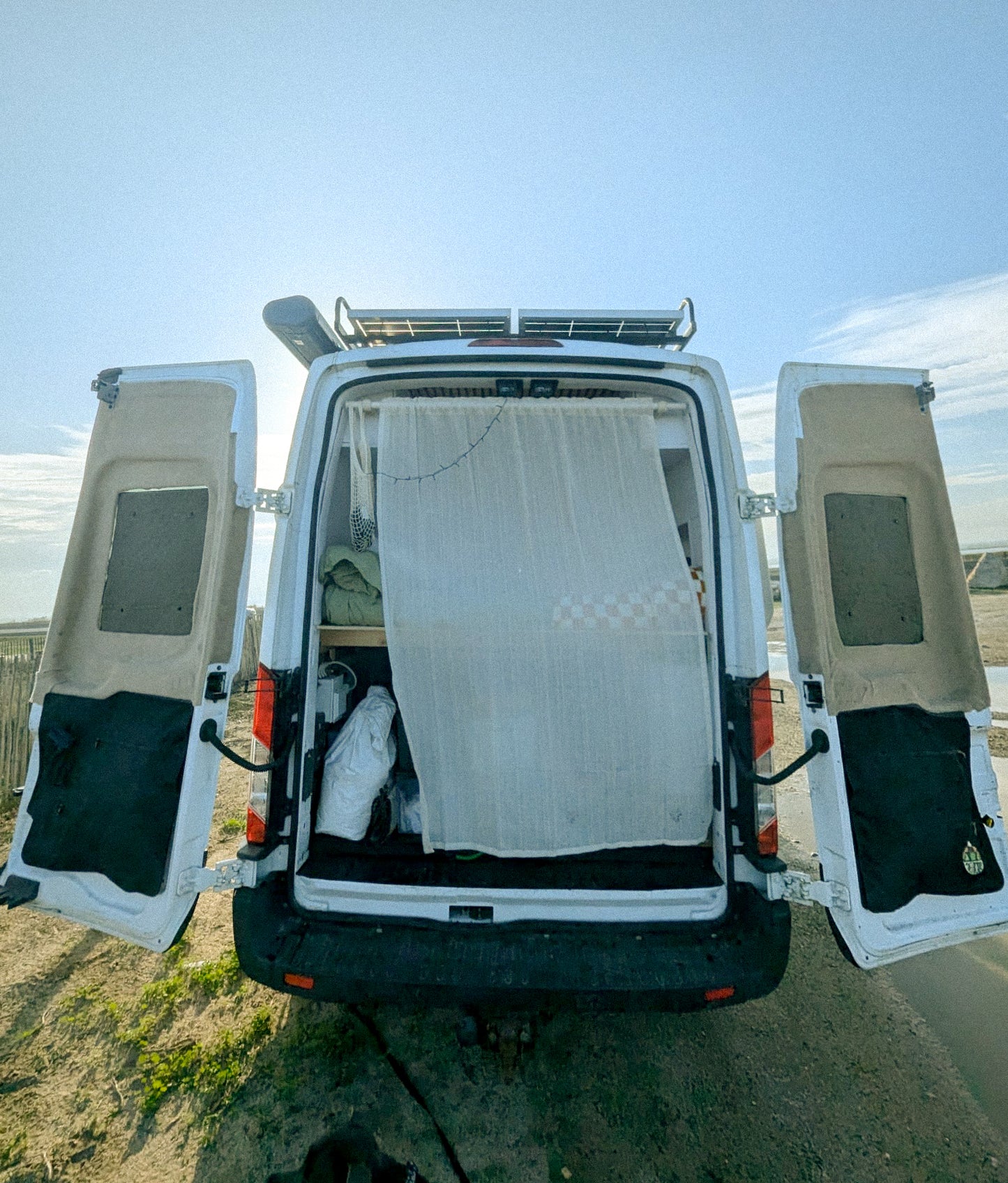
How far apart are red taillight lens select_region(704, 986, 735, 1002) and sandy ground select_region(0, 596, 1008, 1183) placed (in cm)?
51

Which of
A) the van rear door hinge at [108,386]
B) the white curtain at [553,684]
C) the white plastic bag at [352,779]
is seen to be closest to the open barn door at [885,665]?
the white curtain at [553,684]

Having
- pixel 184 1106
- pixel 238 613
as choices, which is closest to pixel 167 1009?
pixel 184 1106

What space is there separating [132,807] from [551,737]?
57.6 inches

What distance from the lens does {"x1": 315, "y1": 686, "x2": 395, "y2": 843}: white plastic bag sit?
2074 millimetres

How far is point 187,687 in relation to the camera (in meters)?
1.66

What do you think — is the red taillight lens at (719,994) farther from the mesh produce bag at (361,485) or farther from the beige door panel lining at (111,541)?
the mesh produce bag at (361,485)

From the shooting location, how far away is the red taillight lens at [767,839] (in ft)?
5.67

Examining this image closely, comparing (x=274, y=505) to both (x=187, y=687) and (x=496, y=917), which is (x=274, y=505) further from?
(x=496, y=917)

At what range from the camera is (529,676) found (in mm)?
2049

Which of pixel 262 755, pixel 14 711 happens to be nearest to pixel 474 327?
pixel 262 755

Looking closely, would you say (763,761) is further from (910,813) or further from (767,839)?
Result: (910,813)

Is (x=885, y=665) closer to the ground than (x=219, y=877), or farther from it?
farther from it

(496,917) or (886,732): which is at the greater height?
(886,732)

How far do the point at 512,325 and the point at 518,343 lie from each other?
0.27 metres
